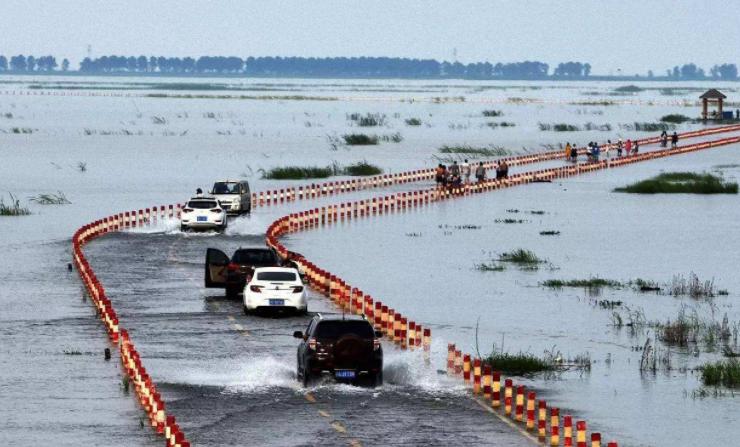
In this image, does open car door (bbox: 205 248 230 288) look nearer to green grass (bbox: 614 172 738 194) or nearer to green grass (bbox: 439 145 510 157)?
green grass (bbox: 614 172 738 194)

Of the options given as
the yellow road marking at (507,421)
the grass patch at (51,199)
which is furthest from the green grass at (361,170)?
the yellow road marking at (507,421)

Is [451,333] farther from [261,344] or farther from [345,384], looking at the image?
[345,384]

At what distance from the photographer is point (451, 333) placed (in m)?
46.1

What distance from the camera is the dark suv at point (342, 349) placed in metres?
33.1

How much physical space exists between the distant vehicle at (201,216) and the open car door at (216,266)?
Answer: 19.4 m

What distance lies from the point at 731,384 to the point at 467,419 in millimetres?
9087

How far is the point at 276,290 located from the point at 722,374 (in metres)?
12.2

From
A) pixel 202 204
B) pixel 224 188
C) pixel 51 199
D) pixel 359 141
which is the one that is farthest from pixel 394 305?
pixel 359 141

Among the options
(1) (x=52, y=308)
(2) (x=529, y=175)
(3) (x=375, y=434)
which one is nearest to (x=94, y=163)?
(2) (x=529, y=175)

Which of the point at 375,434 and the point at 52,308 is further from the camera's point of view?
the point at 52,308

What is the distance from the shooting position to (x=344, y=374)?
110 ft

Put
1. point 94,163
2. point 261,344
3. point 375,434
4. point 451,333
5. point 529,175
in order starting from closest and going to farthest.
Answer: point 375,434, point 261,344, point 451,333, point 529,175, point 94,163

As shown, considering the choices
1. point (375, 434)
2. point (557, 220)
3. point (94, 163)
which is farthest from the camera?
point (94, 163)

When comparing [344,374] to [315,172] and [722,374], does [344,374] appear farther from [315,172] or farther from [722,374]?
[315,172]
